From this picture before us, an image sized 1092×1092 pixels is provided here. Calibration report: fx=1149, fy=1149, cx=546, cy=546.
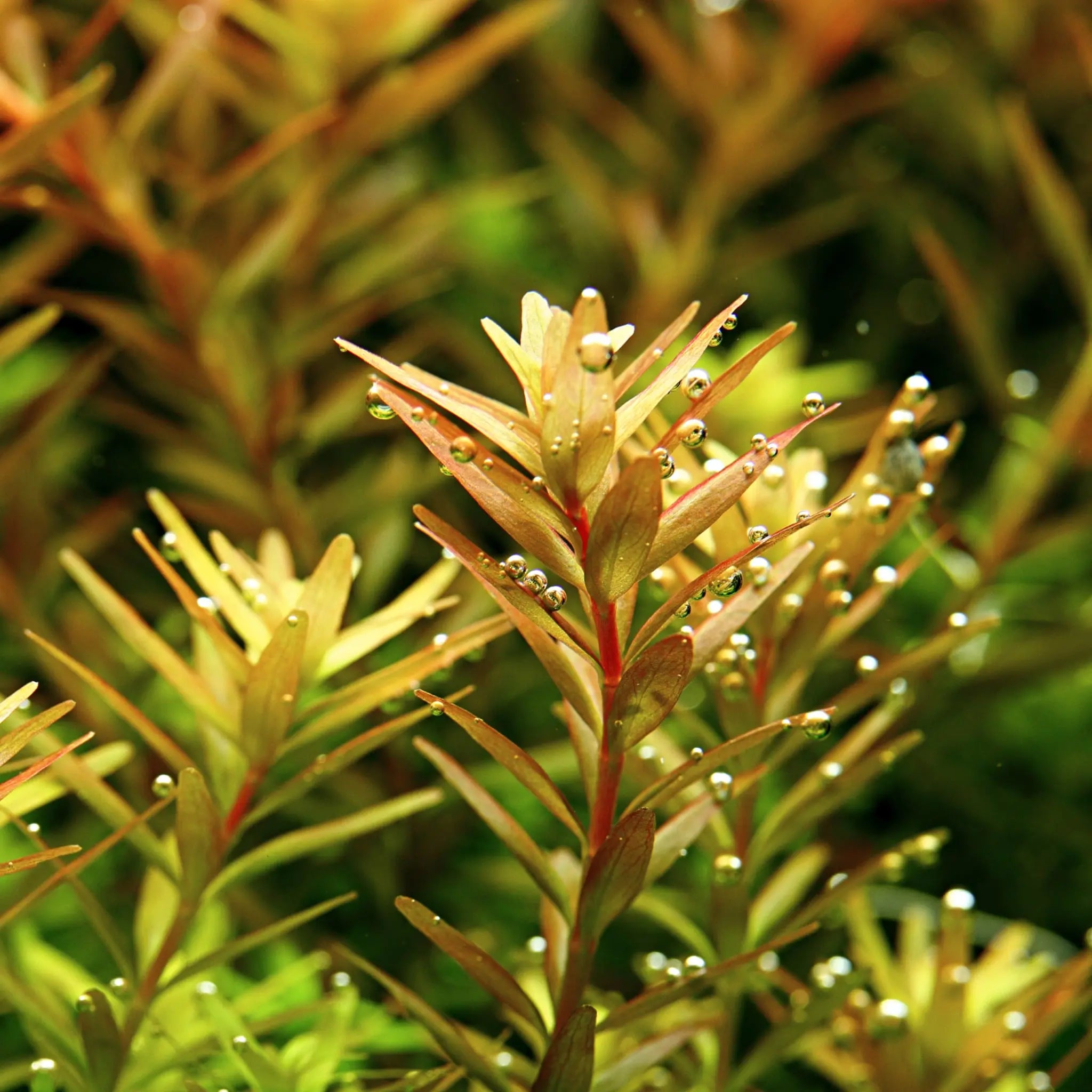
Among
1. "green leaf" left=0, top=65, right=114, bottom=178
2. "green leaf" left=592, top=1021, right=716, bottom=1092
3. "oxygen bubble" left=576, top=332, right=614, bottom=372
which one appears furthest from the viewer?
"green leaf" left=0, top=65, right=114, bottom=178

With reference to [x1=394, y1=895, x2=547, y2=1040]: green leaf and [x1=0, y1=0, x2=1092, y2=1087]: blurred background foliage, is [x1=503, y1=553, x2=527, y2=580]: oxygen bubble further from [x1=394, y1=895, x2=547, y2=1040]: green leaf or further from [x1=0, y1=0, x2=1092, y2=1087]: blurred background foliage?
[x1=0, y1=0, x2=1092, y2=1087]: blurred background foliage

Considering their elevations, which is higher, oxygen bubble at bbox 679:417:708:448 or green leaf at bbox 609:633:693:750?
oxygen bubble at bbox 679:417:708:448

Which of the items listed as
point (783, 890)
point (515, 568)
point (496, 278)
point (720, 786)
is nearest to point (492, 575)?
point (515, 568)

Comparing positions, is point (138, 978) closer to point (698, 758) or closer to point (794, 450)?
point (698, 758)

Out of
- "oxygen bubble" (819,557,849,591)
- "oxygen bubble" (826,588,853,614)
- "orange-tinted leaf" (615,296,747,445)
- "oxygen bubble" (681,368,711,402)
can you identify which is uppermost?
"orange-tinted leaf" (615,296,747,445)

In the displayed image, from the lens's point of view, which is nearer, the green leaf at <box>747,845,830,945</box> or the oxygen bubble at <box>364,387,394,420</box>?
the oxygen bubble at <box>364,387,394,420</box>

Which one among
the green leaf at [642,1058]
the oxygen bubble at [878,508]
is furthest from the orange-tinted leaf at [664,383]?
the green leaf at [642,1058]

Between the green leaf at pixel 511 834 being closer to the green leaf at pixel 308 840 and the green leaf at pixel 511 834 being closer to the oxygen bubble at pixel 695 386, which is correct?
the green leaf at pixel 308 840

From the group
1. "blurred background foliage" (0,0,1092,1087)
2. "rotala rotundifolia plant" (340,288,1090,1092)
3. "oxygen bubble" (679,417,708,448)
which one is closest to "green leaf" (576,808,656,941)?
"rotala rotundifolia plant" (340,288,1090,1092)

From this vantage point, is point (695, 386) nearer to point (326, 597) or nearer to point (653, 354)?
point (653, 354)
